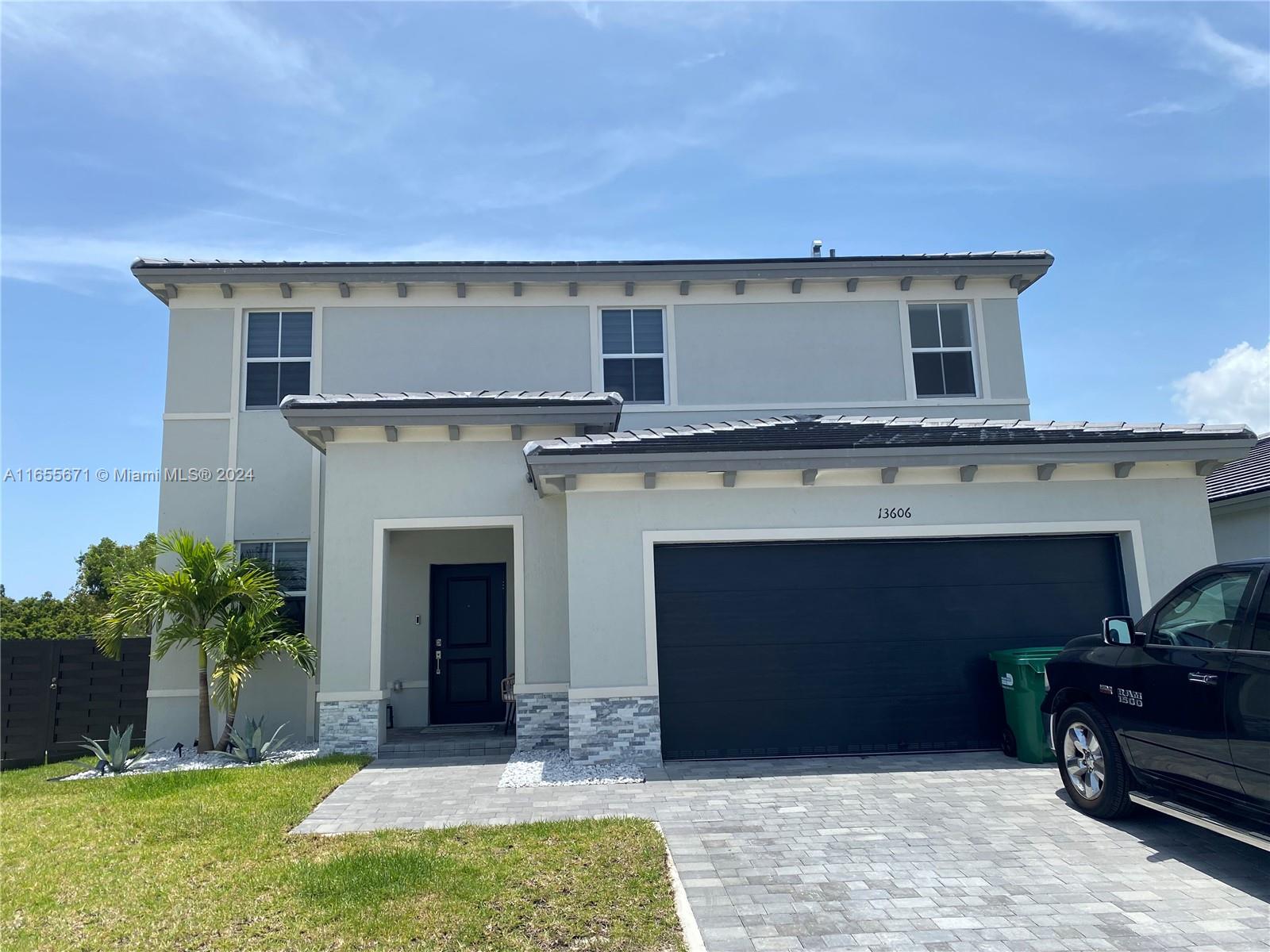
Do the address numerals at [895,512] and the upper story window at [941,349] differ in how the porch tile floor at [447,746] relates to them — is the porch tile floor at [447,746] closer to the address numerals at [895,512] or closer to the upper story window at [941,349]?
the address numerals at [895,512]

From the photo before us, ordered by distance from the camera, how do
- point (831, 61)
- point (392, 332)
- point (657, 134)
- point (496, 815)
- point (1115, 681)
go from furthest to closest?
point (392, 332), point (657, 134), point (831, 61), point (496, 815), point (1115, 681)

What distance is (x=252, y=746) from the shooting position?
10.0m

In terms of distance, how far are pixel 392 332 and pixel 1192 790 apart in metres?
11.8

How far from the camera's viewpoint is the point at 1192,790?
5.35 meters

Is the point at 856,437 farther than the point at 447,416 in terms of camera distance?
No

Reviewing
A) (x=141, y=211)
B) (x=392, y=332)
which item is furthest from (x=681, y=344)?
(x=141, y=211)

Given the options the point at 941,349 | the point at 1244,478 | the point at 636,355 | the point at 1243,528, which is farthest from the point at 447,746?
the point at 1244,478

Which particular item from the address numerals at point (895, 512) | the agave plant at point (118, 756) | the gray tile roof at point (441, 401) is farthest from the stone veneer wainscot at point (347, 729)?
the address numerals at point (895, 512)

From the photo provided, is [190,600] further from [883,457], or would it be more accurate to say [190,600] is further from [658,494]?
[883,457]

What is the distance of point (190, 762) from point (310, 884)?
6.29 m

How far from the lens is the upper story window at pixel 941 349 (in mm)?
13852

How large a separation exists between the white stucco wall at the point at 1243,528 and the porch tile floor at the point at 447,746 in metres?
11.3

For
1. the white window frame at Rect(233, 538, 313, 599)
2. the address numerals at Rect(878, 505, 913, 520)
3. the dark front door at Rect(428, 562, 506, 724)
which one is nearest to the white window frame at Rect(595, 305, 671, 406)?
the dark front door at Rect(428, 562, 506, 724)

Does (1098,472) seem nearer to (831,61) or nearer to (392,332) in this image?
(831,61)
